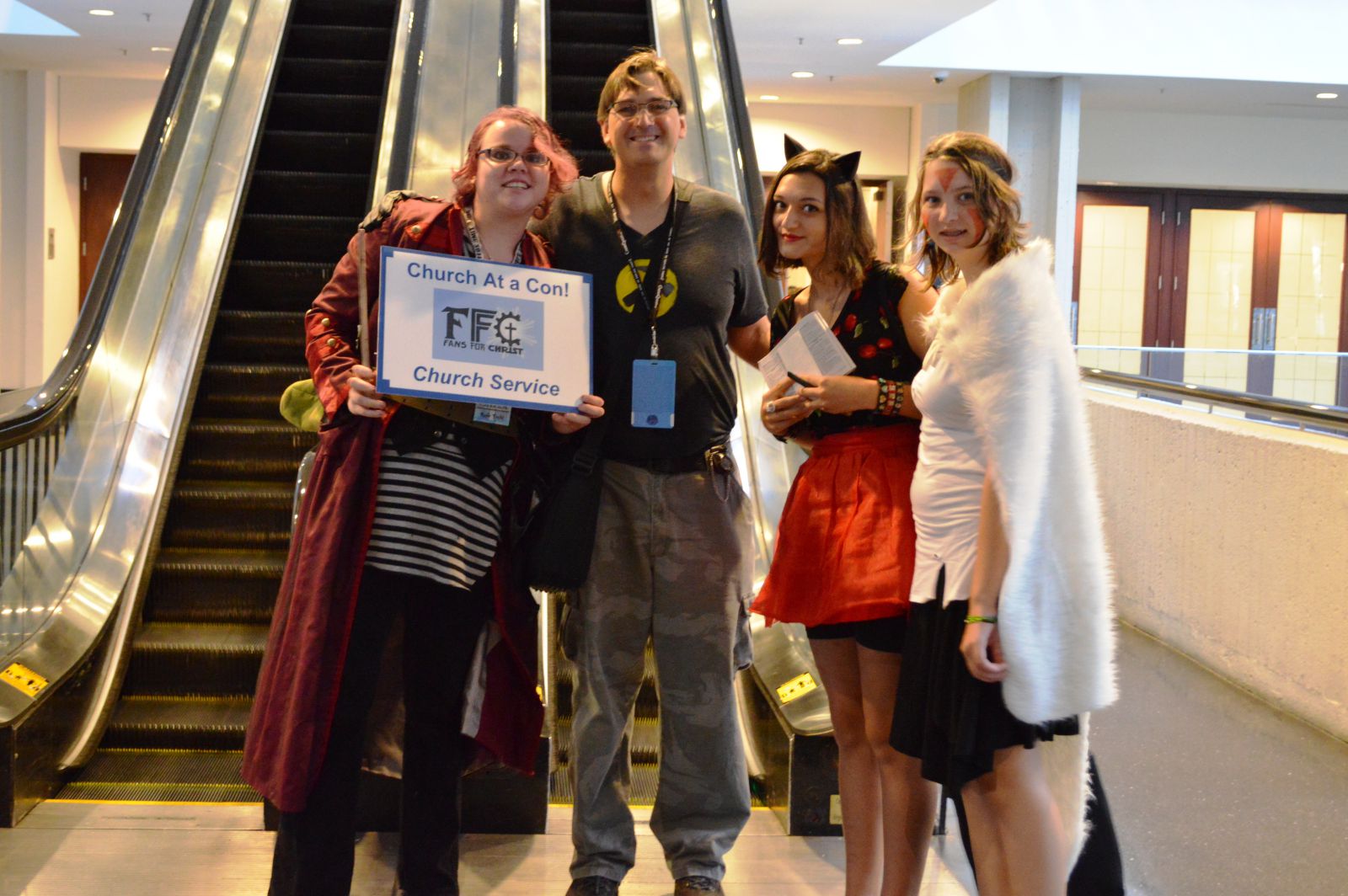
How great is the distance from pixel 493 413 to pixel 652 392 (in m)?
0.35

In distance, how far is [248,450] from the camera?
16.4ft

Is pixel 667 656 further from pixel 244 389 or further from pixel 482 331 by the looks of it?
pixel 244 389

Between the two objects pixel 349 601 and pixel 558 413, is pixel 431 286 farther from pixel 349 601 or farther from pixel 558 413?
pixel 349 601

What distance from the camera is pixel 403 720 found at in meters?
2.77

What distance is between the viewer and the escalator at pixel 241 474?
154 inches

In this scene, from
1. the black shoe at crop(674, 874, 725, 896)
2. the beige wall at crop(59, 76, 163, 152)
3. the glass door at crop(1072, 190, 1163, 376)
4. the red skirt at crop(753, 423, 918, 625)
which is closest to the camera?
the red skirt at crop(753, 423, 918, 625)

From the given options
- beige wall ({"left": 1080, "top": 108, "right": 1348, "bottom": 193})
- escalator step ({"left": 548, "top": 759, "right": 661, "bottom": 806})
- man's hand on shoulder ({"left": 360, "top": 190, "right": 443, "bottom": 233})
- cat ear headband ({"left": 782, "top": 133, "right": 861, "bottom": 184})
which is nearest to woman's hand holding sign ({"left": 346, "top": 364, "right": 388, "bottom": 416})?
man's hand on shoulder ({"left": 360, "top": 190, "right": 443, "bottom": 233})

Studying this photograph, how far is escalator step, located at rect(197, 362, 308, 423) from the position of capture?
17.1 ft

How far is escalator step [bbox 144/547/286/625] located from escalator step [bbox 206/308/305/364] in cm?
129

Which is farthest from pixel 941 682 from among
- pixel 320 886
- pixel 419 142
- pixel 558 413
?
pixel 419 142

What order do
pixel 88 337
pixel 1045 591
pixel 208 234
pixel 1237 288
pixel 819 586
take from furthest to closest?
pixel 1237 288 < pixel 208 234 < pixel 88 337 < pixel 819 586 < pixel 1045 591

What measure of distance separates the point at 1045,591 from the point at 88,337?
3.51 metres

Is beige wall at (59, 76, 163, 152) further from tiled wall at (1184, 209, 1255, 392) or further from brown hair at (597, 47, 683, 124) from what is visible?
brown hair at (597, 47, 683, 124)

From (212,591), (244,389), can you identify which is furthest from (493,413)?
(244,389)
